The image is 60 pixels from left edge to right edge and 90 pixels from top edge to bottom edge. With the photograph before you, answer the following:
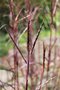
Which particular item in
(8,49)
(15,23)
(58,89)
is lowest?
(8,49)

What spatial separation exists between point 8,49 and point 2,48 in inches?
4.2

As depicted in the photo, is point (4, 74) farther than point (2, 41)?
No

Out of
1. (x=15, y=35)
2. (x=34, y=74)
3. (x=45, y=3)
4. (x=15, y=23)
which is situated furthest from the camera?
(x=45, y=3)

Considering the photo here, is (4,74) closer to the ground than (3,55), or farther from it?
farther from it

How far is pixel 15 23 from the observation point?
68.2 inches

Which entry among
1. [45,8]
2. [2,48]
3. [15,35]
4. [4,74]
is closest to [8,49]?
[2,48]

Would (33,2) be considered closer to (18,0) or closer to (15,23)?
(18,0)

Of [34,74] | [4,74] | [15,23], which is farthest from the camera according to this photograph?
[4,74]

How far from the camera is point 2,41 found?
6020 millimetres

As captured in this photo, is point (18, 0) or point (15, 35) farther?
point (18, 0)

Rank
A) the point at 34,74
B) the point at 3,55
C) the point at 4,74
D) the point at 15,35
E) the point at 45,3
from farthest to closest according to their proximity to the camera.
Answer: the point at 3,55 → the point at 4,74 → the point at 45,3 → the point at 34,74 → the point at 15,35

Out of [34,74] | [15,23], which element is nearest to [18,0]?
[34,74]

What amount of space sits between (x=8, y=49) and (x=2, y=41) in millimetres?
184

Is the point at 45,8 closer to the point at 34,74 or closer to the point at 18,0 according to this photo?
the point at 18,0
